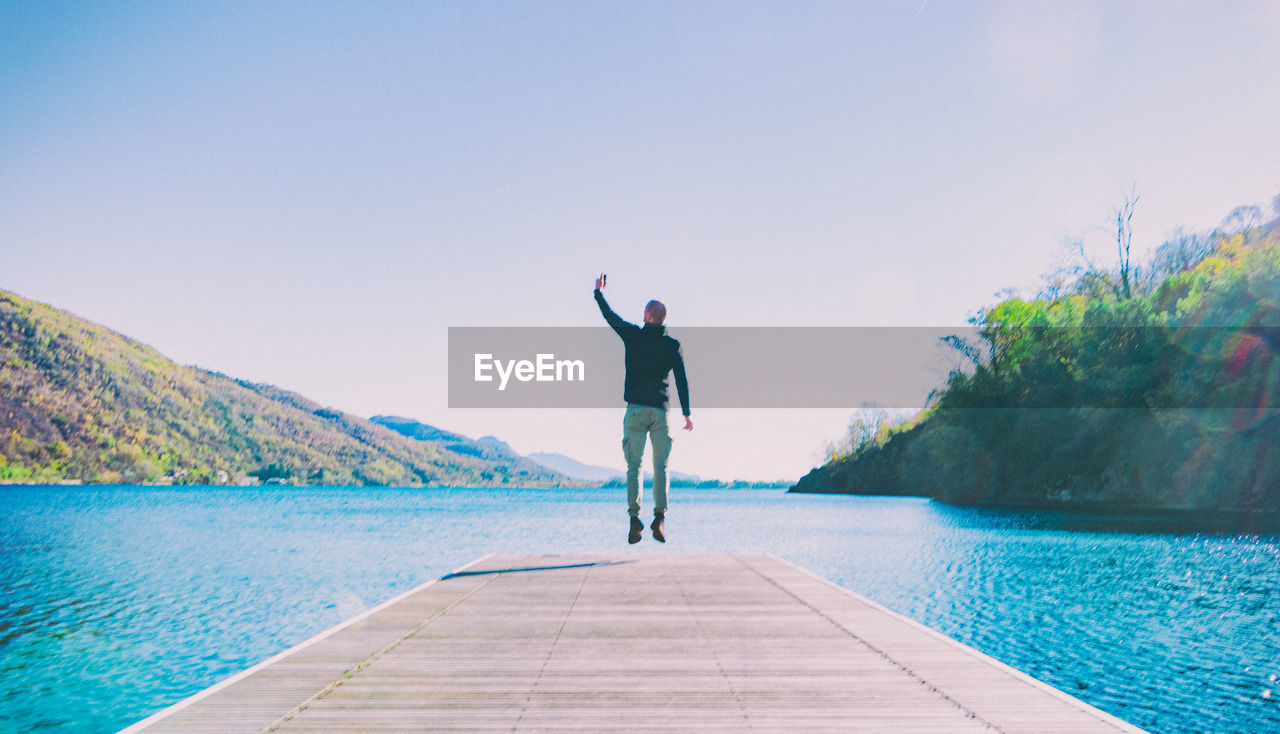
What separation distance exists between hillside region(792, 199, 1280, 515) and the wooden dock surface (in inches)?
1670

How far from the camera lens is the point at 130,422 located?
14362cm

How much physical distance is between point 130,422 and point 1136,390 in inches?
6045

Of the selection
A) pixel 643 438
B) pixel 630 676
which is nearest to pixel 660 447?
pixel 643 438

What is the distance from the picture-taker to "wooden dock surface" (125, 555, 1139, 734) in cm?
359

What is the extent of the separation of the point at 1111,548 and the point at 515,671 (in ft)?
95.6

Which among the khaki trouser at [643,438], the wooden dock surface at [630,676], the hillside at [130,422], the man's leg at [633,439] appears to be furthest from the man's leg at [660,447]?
the hillside at [130,422]

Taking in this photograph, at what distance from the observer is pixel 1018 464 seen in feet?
188

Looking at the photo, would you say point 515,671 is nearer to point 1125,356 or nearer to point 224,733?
point 224,733

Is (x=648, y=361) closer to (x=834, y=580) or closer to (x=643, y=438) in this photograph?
(x=643, y=438)

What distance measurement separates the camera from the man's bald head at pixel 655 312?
7660mm

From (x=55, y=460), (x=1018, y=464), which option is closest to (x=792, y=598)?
(x=1018, y=464)

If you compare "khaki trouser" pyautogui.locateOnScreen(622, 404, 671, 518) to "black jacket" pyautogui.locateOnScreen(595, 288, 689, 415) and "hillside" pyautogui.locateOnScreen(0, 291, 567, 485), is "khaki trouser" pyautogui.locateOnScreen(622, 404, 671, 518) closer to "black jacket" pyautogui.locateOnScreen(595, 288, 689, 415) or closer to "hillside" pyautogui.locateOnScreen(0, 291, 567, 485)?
"black jacket" pyautogui.locateOnScreen(595, 288, 689, 415)

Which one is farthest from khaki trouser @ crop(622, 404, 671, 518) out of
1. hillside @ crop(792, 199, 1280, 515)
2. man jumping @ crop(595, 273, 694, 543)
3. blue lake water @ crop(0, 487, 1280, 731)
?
hillside @ crop(792, 199, 1280, 515)

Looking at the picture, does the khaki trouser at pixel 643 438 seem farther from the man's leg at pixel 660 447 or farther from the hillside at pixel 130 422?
the hillside at pixel 130 422
